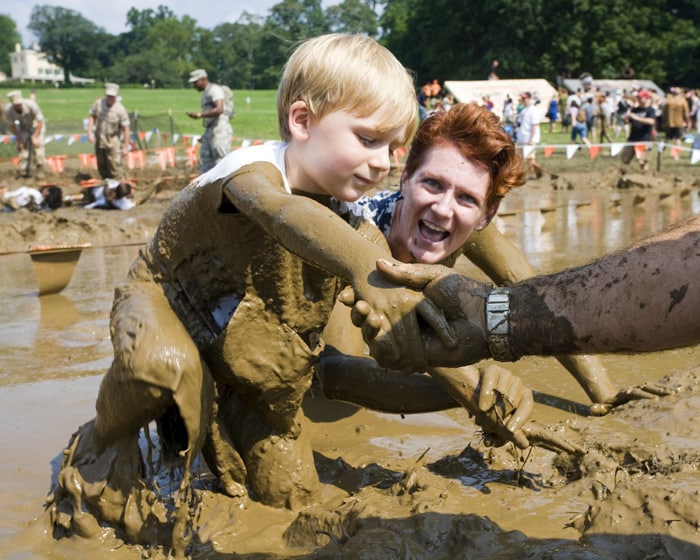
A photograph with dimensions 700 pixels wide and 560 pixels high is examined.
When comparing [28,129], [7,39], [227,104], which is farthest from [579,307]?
[7,39]

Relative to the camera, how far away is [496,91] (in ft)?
95.1

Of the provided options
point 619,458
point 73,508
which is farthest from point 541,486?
point 73,508

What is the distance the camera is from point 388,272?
90.0 inches

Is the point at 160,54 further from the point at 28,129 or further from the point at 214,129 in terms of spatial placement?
the point at 214,129

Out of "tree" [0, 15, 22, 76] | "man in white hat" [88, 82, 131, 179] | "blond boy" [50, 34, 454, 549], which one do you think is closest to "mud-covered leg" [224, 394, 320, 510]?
"blond boy" [50, 34, 454, 549]

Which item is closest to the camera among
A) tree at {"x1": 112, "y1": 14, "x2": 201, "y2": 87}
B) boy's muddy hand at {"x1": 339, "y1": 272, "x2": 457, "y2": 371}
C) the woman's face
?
boy's muddy hand at {"x1": 339, "y1": 272, "x2": 457, "y2": 371}

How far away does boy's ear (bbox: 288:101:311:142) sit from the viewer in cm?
293

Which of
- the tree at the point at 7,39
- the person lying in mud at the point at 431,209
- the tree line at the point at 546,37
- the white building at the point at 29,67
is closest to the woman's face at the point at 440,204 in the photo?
the person lying in mud at the point at 431,209

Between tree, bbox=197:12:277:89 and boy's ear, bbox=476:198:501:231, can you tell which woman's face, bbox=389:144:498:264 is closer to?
boy's ear, bbox=476:198:501:231

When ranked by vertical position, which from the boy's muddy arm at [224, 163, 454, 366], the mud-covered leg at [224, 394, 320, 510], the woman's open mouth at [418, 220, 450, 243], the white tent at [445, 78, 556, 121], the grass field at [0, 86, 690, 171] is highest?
the boy's muddy arm at [224, 163, 454, 366]

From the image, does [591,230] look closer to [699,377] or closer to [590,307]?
[699,377]

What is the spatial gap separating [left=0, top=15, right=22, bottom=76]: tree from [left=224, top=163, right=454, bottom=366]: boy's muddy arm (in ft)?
484

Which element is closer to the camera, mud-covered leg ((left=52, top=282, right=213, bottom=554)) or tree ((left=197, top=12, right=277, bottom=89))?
mud-covered leg ((left=52, top=282, right=213, bottom=554))

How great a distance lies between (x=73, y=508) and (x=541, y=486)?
176 cm
